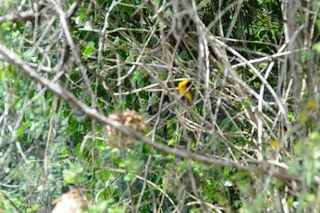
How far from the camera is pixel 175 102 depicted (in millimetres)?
1930

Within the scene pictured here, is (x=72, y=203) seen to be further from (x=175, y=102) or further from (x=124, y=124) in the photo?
(x=124, y=124)

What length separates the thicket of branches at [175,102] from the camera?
5.83 ft

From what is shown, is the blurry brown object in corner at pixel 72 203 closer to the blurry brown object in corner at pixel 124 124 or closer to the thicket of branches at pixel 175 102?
the thicket of branches at pixel 175 102

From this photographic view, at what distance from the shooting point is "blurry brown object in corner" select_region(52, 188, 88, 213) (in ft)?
6.70

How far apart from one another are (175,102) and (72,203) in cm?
42

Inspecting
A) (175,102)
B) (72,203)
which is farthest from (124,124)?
(72,203)

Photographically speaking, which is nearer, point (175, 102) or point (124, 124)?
point (124, 124)

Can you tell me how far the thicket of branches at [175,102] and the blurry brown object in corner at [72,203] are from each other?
0.22 feet

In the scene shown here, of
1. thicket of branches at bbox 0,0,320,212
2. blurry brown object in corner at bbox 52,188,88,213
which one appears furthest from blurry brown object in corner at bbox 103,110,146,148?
blurry brown object in corner at bbox 52,188,88,213

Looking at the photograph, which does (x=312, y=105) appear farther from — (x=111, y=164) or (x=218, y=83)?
(x=111, y=164)

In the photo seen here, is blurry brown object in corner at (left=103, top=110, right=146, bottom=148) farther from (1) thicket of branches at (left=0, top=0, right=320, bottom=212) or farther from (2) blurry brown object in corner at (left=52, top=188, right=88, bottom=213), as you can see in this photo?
(2) blurry brown object in corner at (left=52, top=188, right=88, bottom=213)

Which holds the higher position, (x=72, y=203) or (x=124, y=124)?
(x=124, y=124)

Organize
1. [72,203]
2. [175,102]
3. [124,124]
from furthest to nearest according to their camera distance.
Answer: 1. [72,203]
2. [175,102]
3. [124,124]

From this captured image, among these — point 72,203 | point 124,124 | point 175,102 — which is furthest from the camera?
point 72,203
